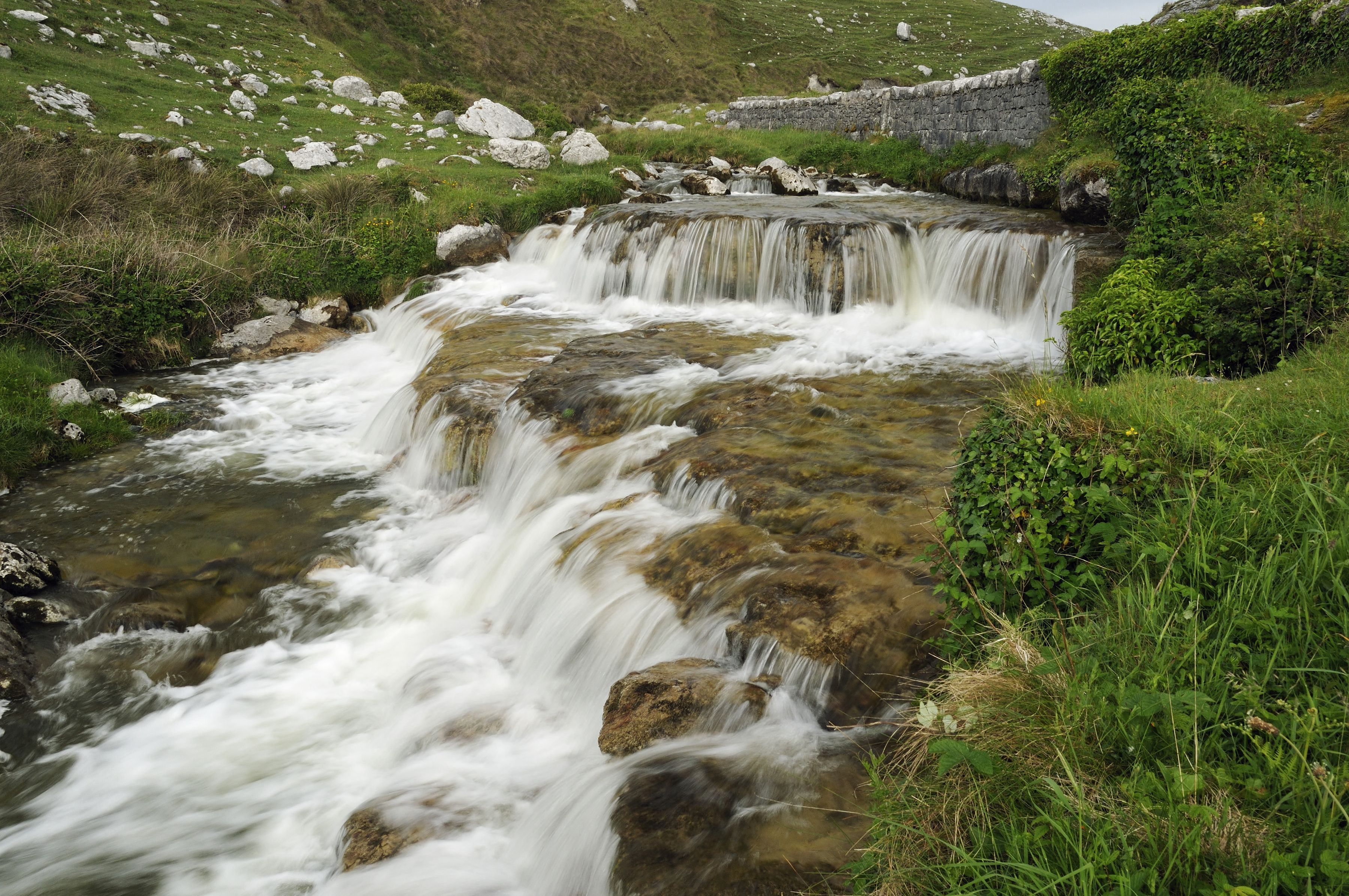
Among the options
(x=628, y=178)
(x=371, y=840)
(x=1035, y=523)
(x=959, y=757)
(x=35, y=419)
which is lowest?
(x=371, y=840)

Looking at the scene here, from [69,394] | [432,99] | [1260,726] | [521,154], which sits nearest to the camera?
[1260,726]

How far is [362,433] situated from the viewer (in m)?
11.1

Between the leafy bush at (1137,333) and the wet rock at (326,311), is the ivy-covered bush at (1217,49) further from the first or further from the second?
the wet rock at (326,311)

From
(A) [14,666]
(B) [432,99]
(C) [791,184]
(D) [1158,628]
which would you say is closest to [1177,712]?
(D) [1158,628]

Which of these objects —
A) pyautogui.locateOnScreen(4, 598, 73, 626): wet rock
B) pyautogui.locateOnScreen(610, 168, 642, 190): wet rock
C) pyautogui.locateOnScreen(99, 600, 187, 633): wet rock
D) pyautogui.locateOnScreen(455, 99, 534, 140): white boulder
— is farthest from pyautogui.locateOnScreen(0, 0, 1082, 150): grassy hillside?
pyautogui.locateOnScreen(99, 600, 187, 633): wet rock

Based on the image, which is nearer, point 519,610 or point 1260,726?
point 1260,726

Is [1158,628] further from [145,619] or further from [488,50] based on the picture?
[488,50]

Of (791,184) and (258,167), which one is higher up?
(258,167)

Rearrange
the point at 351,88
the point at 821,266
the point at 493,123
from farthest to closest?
the point at 351,88, the point at 493,123, the point at 821,266

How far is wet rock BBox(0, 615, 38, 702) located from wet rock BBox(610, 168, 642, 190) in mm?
16835

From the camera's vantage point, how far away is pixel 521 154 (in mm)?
22188

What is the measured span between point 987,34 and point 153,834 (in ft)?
236

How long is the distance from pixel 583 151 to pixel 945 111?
9955mm

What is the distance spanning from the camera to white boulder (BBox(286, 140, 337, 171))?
19.0 meters
